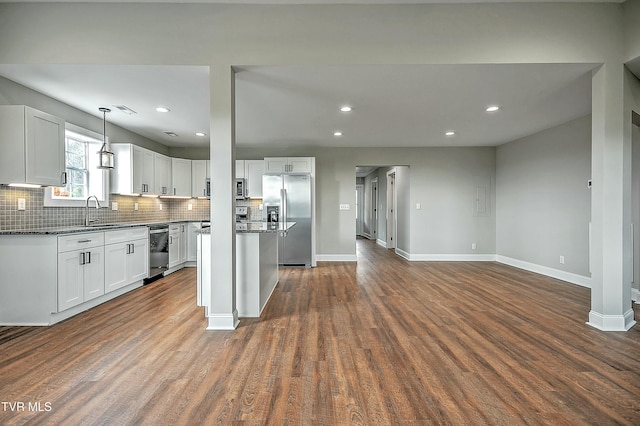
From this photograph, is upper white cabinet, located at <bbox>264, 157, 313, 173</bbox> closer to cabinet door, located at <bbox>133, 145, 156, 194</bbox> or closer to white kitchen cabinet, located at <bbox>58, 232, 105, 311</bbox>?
cabinet door, located at <bbox>133, 145, 156, 194</bbox>

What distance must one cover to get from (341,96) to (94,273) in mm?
3395

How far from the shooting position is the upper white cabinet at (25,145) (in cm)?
293

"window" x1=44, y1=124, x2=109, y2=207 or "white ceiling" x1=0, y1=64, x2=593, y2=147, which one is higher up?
"white ceiling" x1=0, y1=64, x2=593, y2=147

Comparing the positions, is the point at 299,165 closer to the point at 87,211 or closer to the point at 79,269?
the point at 87,211

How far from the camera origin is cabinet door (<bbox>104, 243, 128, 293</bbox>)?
11.8 feet

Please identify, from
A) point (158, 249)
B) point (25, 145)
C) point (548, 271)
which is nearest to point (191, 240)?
point (158, 249)

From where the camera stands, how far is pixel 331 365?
2125 mm

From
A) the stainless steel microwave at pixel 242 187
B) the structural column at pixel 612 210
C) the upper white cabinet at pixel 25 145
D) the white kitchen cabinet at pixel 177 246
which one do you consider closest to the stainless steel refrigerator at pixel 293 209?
the stainless steel microwave at pixel 242 187

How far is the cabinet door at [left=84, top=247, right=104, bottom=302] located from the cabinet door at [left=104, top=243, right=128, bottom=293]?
0.07 meters

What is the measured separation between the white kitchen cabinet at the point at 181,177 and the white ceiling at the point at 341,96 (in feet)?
2.53

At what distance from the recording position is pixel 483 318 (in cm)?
305

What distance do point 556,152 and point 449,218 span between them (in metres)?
2.19

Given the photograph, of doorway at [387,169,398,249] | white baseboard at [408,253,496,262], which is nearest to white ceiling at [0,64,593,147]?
white baseboard at [408,253,496,262]

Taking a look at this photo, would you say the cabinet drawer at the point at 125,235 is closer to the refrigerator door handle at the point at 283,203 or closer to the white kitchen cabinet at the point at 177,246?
the white kitchen cabinet at the point at 177,246
